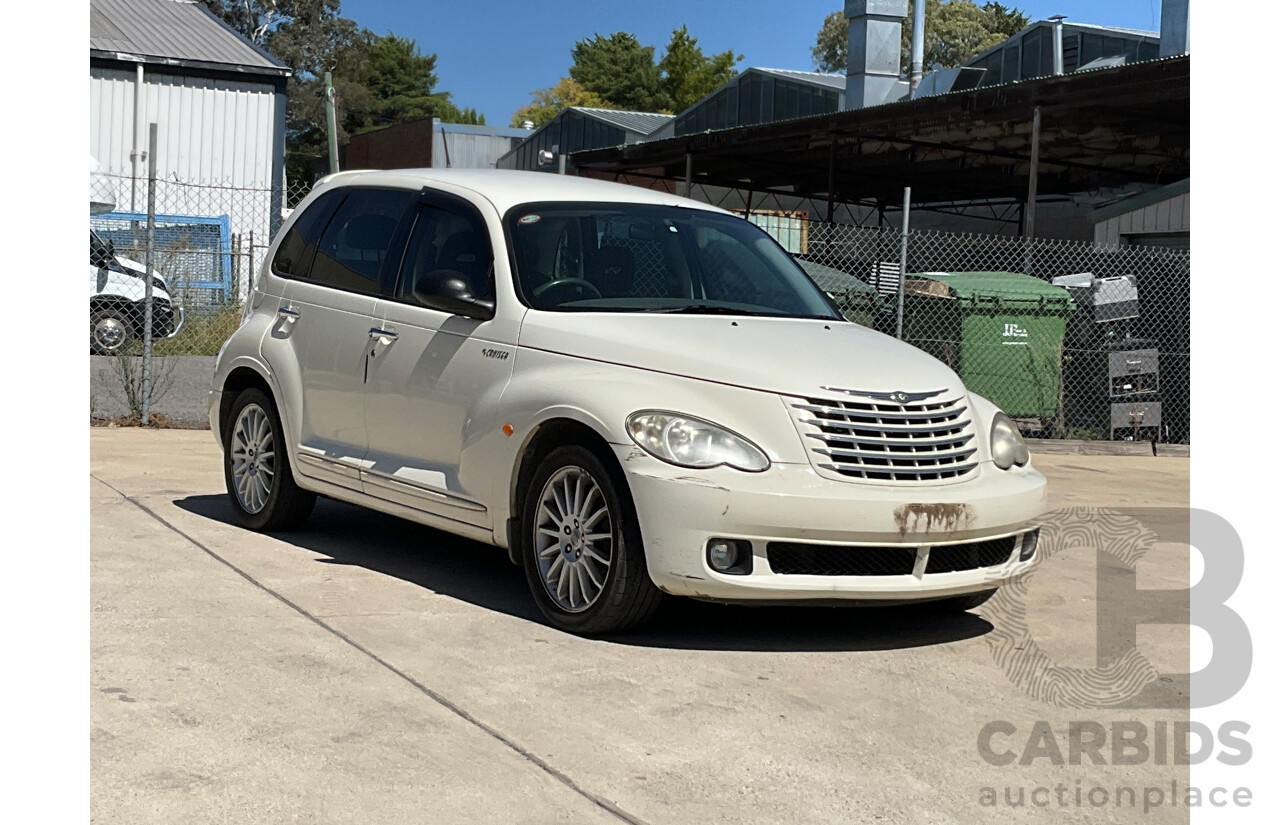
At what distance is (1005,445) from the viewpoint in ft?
19.6

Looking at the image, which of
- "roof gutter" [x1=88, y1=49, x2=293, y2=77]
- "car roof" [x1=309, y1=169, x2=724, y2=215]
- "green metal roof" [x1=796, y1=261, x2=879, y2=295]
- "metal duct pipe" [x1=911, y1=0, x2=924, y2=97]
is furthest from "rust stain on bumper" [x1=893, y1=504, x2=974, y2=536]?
"metal duct pipe" [x1=911, y1=0, x2=924, y2=97]

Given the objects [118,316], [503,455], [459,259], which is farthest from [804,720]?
[118,316]

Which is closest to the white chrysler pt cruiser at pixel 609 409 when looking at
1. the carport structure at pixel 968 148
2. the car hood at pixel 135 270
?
the car hood at pixel 135 270

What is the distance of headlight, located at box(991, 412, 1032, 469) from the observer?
5883mm

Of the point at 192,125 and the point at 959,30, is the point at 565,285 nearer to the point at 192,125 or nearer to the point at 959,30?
the point at 192,125

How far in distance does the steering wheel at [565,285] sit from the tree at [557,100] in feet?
307

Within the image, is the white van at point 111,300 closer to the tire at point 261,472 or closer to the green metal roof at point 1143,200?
the tire at point 261,472

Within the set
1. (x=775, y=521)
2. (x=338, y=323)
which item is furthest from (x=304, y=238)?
(x=775, y=521)

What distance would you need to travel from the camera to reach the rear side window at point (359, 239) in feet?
22.7

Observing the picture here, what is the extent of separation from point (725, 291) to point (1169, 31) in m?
23.6

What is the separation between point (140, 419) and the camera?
40.2 ft

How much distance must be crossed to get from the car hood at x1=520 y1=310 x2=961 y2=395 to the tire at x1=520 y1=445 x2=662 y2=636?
0.49m

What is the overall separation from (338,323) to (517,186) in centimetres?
108

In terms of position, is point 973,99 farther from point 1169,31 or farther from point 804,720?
point 804,720
